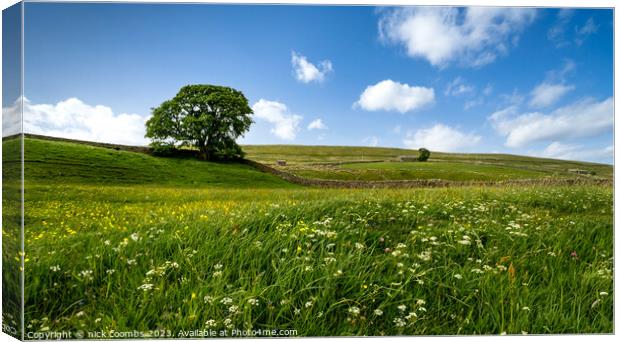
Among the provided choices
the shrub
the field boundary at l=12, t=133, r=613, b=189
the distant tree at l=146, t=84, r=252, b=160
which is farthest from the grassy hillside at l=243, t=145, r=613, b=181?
the shrub

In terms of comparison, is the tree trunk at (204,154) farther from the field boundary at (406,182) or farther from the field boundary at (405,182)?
the field boundary at (405,182)

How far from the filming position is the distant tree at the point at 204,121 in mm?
5500

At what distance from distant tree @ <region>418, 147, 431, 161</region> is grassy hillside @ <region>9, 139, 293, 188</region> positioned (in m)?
2.05

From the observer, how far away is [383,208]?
578cm

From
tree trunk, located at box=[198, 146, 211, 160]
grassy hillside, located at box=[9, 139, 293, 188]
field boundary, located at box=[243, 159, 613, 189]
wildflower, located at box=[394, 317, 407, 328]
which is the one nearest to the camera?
wildflower, located at box=[394, 317, 407, 328]

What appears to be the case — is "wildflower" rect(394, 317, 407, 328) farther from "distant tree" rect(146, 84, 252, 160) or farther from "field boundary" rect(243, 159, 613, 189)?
"distant tree" rect(146, 84, 252, 160)

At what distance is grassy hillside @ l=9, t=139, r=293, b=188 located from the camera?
5.20 metres

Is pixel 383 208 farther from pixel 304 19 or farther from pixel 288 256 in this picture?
pixel 304 19

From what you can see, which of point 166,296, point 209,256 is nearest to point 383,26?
point 209,256

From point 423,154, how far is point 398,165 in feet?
1.34

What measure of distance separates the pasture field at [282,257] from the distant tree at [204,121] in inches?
11.0

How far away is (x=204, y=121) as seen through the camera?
5.88m

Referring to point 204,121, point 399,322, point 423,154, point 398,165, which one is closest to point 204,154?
point 204,121

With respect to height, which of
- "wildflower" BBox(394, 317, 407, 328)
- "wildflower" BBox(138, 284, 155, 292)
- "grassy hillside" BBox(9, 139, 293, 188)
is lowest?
"wildflower" BBox(394, 317, 407, 328)
